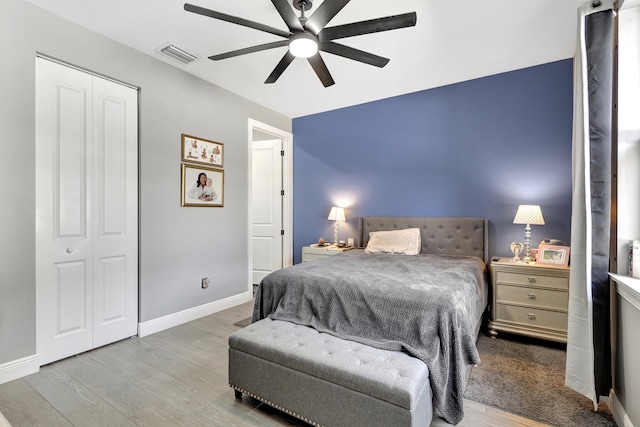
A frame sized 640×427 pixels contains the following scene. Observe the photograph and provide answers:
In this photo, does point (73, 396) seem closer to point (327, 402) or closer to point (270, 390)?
point (270, 390)

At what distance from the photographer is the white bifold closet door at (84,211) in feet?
7.66

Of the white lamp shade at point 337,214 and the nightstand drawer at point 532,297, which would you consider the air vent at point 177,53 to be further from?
the nightstand drawer at point 532,297

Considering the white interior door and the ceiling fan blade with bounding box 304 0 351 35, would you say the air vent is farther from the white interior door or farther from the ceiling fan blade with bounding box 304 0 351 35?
the white interior door

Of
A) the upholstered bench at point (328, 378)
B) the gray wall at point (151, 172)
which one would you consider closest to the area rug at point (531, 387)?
the upholstered bench at point (328, 378)

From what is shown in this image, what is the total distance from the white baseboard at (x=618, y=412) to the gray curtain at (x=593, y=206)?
0.05 meters

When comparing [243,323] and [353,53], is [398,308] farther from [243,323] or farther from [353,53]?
[243,323]

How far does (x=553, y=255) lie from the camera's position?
2.85 m

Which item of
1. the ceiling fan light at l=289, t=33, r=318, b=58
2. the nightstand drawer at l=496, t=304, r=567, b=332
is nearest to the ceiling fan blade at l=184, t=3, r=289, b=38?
the ceiling fan light at l=289, t=33, r=318, b=58

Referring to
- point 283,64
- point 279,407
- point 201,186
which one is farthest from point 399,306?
point 201,186

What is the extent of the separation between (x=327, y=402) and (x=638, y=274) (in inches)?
72.5

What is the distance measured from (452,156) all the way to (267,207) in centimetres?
285

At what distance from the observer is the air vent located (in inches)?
111

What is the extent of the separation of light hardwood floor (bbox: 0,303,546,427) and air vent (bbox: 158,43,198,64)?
2.76m

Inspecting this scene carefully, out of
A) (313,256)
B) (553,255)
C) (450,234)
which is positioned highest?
(450,234)
